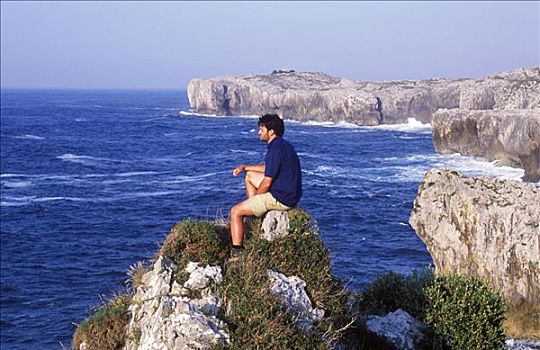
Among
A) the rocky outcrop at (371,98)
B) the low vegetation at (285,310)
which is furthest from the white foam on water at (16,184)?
the rocky outcrop at (371,98)

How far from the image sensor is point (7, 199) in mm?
62969

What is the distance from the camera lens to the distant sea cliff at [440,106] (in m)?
72.3

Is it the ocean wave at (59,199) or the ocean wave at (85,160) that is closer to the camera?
the ocean wave at (59,199)

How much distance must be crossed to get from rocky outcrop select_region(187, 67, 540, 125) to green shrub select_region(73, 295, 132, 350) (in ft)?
289

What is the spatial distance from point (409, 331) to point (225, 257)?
222 inches

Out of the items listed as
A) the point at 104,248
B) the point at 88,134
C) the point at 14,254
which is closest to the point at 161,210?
the point at 104,248

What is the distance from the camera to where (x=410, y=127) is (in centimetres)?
15138

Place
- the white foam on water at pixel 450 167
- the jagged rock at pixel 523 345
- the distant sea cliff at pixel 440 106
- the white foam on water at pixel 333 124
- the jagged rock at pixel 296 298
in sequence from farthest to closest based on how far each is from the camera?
the white foam on water at pixel 333 124, the distant sea cliff at pixel 440 106, the white foam on water at pixel 450 167, the jagged rock at pixel 523 345, the jagged rock at pixel 296 298

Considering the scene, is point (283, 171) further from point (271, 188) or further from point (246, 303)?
point (246, 303)

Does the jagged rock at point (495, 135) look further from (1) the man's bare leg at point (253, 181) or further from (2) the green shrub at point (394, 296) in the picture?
(1) the man's bare leg at point (253, 181)

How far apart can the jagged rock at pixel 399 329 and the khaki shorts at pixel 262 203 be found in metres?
4.34

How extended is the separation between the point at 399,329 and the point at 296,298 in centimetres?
482

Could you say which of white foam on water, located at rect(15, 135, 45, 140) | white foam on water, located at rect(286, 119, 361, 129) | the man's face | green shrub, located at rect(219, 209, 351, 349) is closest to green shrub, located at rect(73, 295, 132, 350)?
green shrub, located at rect(219, 209, 351, 349)

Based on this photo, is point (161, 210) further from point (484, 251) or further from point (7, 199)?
point (484, 251)
